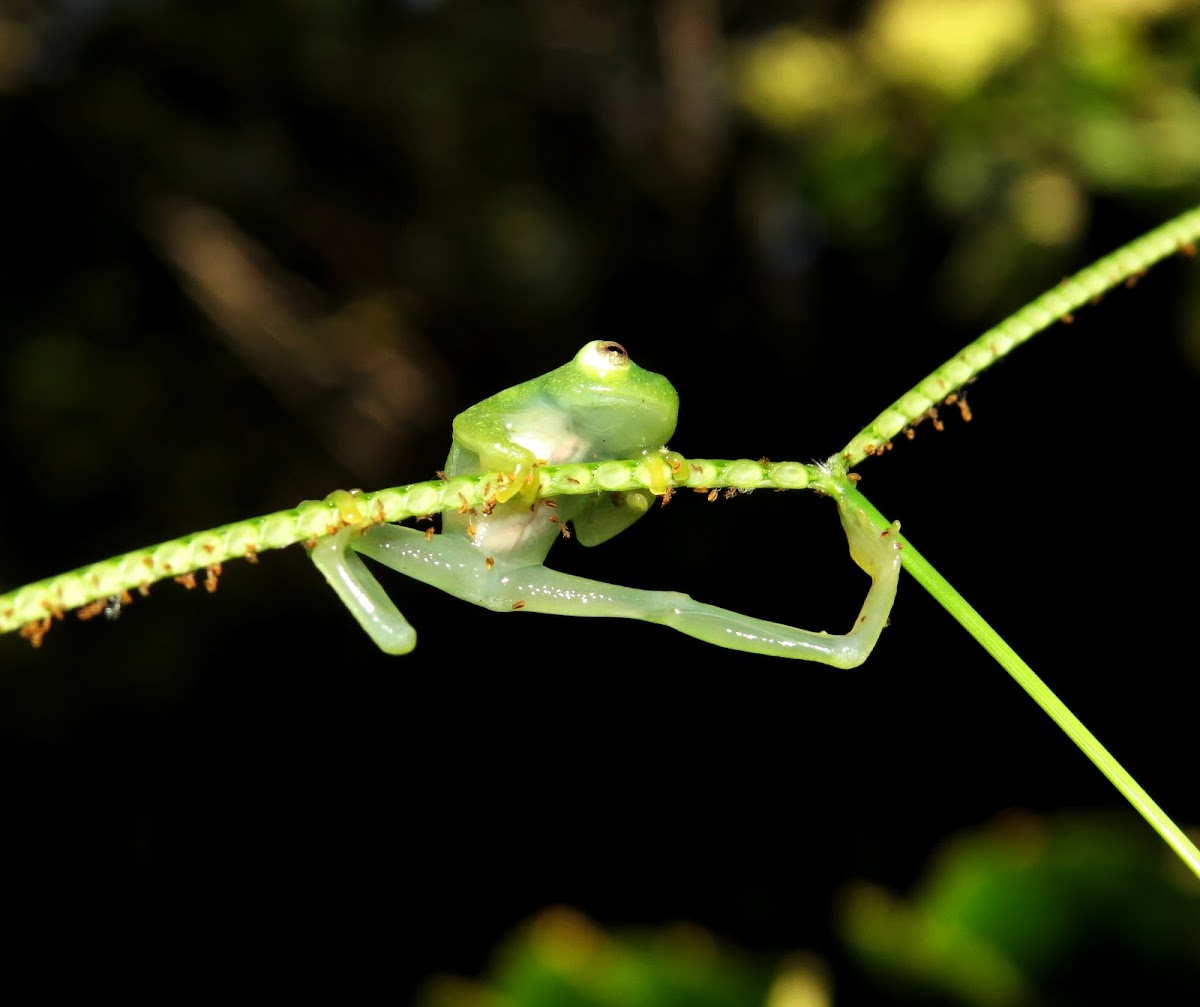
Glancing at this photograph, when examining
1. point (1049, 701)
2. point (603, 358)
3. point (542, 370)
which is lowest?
point (1049, 701)

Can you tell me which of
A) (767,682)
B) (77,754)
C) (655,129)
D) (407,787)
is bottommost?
(767,682)

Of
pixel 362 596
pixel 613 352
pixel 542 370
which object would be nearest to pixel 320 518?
pixel 362 596

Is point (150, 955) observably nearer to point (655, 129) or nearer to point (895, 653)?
point (895, 653)

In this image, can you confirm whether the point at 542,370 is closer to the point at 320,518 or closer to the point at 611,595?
the point at 611,595

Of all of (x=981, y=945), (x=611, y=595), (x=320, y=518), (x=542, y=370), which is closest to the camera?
(x=320, y=518)

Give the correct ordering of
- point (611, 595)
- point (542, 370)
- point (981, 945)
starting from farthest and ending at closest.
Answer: point (542, 370) → point (981, 945) → point (611, 595)

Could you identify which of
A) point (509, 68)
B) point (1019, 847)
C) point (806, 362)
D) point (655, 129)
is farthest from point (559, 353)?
point (1019, 847)

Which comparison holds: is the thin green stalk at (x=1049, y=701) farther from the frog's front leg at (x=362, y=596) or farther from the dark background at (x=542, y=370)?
the dark background at (x=542, y=370)

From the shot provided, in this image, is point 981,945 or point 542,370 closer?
point 981,945
